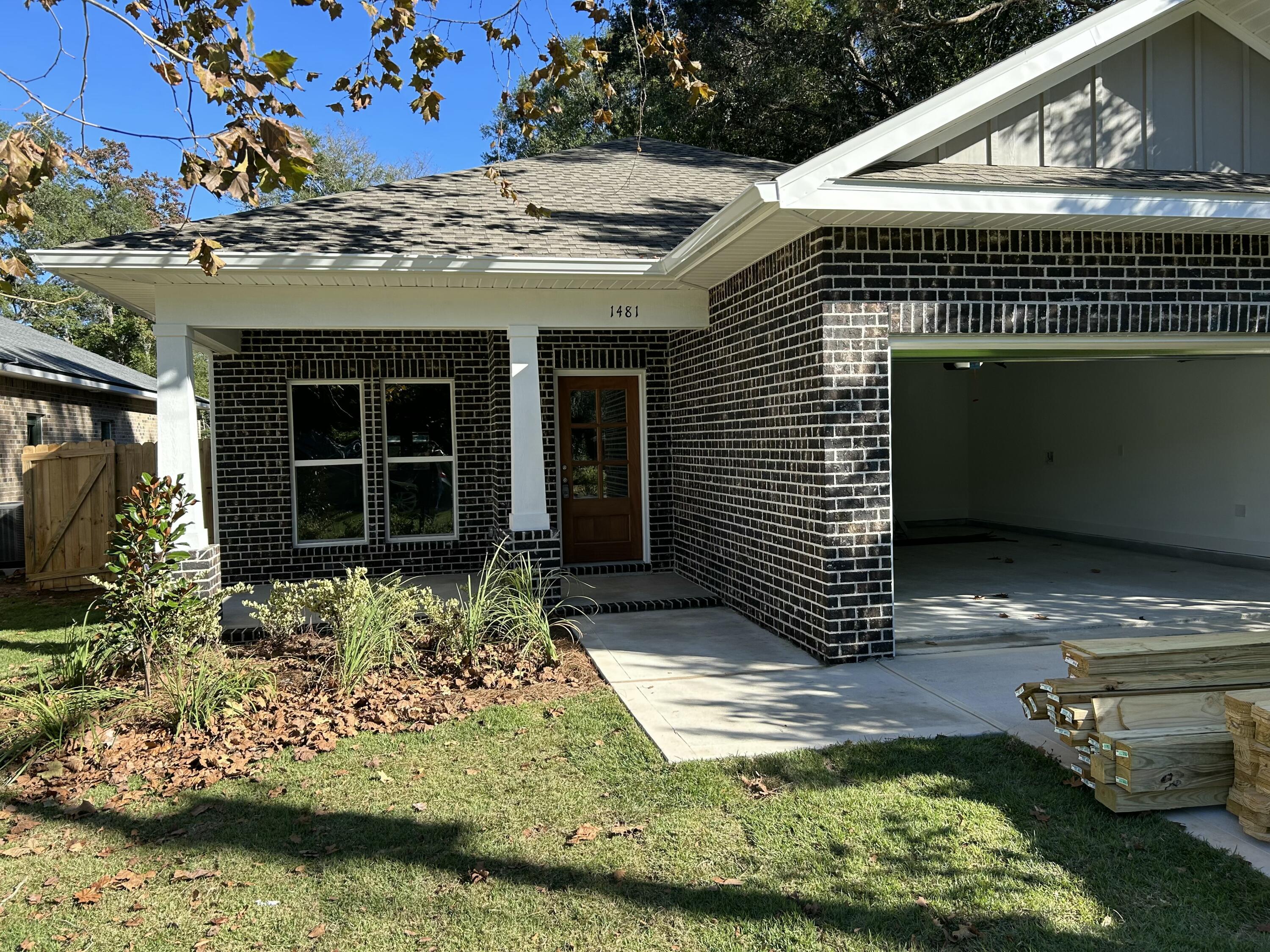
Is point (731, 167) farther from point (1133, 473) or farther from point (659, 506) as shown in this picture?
point (1133, 473)

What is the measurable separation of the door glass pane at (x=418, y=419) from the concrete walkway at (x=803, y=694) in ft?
14.1

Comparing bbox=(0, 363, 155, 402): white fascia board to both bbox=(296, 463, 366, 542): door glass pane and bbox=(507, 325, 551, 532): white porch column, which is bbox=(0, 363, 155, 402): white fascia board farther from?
bbox=(507, 325, 551, 532): white porch column

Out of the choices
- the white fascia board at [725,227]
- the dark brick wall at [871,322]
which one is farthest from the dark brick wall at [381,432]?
the dark brick wall at [871,322]

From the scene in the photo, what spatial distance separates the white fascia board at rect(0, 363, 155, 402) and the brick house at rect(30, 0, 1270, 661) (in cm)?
658

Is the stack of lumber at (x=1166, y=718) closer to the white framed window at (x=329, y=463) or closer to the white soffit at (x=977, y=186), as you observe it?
the white soffit at (x=977, y=186)

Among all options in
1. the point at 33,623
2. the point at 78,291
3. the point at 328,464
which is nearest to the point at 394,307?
the point at 328,464

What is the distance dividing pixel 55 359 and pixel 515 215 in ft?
43.6

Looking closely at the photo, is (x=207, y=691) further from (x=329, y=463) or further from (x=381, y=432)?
(x=381, y=432)

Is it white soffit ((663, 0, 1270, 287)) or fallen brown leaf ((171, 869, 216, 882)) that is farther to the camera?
white soffit ((663, 0, 1270, 287))

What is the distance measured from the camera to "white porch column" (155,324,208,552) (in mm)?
7762

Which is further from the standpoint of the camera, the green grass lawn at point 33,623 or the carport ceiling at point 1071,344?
the green grass lawn at point 33,623

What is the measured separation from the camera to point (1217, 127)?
7551mm

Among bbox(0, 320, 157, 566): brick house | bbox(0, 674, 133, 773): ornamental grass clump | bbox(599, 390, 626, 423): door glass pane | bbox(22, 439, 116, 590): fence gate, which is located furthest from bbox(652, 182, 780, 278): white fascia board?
bbox(0, 320, 157, 566): brick house

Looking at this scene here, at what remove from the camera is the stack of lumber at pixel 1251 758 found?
3719mm
